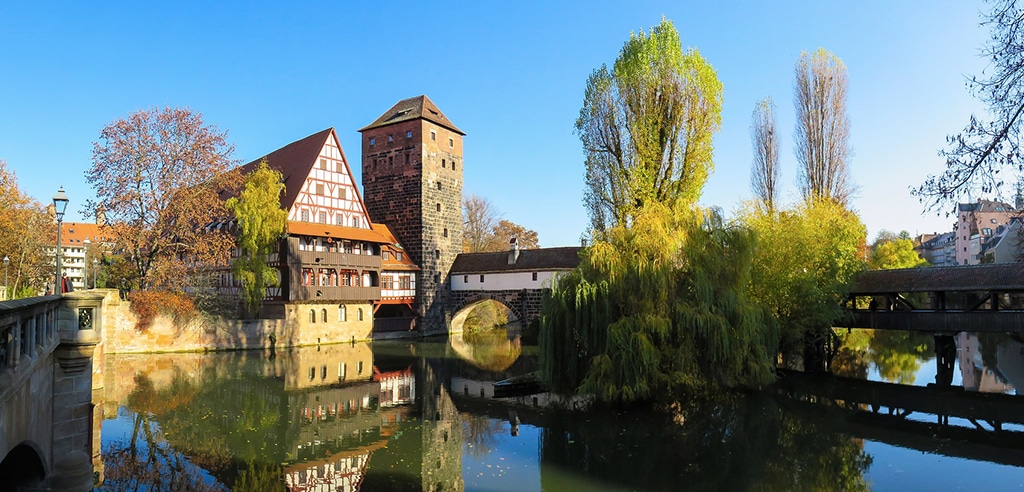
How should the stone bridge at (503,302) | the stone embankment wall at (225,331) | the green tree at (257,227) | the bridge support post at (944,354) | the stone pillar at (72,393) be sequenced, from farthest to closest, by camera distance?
the stone bridge at (503,302)
the green tree at (257,227)
the stone embankment wall at (225,331)
the bridge support post at (944,354)
the stone pillar at (72,393)

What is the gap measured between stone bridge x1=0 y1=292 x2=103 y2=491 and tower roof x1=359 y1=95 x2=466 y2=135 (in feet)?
89.3

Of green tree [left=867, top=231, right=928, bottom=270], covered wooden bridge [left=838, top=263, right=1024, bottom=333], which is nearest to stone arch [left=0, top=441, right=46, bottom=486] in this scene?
covered wooden bridge [left=838, top=263, right=1024, bottom=333]

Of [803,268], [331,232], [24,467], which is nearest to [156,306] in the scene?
[331,232]

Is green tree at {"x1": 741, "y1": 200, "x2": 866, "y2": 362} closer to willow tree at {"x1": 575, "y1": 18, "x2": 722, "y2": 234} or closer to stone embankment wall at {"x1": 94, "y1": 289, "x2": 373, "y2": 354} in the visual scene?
willow tree at {"x1": 575, "y1": 18, "x2": 722, "y2": 234}

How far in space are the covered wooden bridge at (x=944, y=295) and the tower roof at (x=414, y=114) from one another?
22249 mm

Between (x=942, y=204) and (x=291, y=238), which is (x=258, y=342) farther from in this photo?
(x=942, y=204)

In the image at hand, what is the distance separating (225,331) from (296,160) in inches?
362

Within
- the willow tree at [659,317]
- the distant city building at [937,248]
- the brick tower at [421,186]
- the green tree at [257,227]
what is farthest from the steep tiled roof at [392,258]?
the distant city building at [937,248]

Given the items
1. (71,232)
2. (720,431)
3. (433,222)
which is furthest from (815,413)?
(71,232)

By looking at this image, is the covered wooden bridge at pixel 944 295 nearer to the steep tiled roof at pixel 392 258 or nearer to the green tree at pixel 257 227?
the steep tiled roof at pixel 392 258

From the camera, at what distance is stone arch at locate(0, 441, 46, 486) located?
21.5ft

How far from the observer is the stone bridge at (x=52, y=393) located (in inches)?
220

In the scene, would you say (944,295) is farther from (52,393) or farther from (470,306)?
(52,393)

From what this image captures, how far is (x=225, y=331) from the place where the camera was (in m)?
25.6
